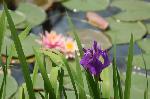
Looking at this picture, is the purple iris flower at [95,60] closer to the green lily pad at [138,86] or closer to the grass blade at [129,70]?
the grass blade at [129,70]

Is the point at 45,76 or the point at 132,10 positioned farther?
the point at 132,10

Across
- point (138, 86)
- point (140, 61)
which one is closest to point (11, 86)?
point (138, 86)

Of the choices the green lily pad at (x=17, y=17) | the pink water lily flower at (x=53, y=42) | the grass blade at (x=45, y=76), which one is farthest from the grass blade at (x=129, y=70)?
the green lily pad at (x=17, y=17)

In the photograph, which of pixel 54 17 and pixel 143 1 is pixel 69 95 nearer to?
pixel 54 17

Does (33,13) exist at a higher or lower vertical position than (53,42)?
higher

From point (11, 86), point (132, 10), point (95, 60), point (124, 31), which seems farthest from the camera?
point (132, 10)

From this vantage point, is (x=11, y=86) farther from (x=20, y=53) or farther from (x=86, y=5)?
(x=86, y=5)

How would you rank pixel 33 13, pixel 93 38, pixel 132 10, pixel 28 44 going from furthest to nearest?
pixel 132 10 → pixel 33 13 → pixel 93 38 → pixel 28 44

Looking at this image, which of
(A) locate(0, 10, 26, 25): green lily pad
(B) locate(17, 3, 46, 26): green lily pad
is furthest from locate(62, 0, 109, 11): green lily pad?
(A) locate(0, 10, 26, 25): green lily pad
